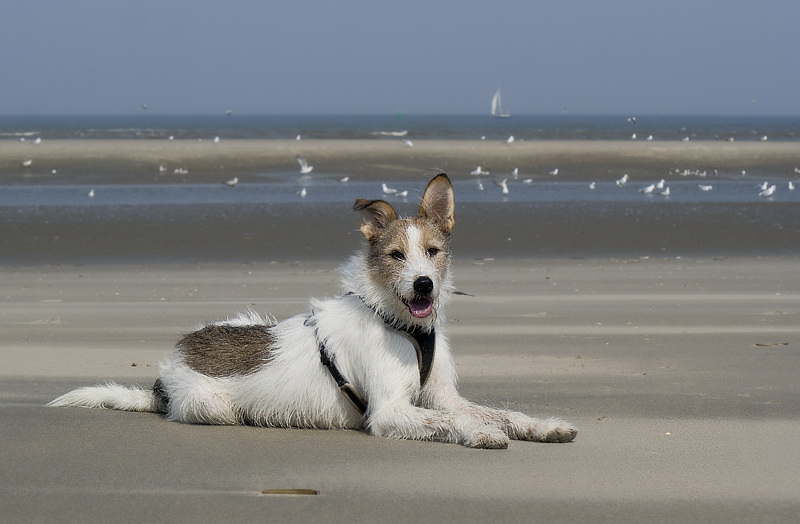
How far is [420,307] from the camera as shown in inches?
237

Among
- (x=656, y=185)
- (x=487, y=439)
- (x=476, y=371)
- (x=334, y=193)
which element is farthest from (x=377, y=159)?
(x=487, y=439)

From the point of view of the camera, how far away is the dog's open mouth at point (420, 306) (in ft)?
19.7

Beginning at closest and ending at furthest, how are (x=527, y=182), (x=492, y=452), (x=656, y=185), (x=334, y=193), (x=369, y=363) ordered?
(x=492, y=452), (x=369, y=363), (x=334, y=193), (x=656, y=185), (x=527, y=182)

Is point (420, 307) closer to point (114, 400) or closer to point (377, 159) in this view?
point (114, 400)

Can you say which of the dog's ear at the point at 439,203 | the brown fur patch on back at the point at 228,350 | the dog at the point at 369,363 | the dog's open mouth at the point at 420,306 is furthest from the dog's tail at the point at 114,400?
the dog's ear at the point at 439,203

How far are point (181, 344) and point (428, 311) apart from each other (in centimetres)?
177

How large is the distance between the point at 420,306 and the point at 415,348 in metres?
0.32

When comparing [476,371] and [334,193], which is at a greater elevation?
[476,371]

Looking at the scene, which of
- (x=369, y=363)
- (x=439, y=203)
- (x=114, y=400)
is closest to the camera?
(x=369, y=363)

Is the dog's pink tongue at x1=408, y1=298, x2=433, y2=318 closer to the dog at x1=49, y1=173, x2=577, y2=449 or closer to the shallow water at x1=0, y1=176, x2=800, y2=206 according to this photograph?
the dog at x1=49, y1=173, x2=577, y2=449

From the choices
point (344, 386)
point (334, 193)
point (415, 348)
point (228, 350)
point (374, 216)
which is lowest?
point (334, 193)

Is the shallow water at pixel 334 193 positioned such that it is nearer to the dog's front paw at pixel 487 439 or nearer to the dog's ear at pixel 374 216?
the dog's ear at pixel 374 216

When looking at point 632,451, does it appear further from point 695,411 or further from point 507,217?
point 507,217

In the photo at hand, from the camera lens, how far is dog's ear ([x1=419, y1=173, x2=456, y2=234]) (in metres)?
6.27
